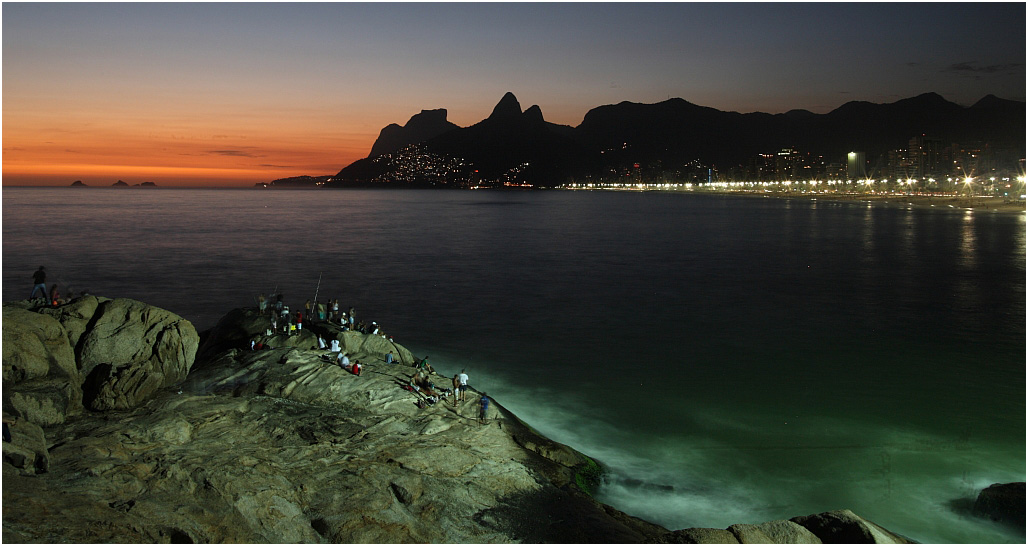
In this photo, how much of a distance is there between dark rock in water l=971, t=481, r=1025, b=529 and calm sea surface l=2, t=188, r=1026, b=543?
33 centimetres

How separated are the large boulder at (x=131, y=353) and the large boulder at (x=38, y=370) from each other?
0.47 meters

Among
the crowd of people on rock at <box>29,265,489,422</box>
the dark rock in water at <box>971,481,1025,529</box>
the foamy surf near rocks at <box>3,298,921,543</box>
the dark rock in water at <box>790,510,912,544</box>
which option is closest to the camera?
the foamy surf near rocks at <box>3,298,921,543</box>

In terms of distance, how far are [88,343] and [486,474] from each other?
37.0 ft

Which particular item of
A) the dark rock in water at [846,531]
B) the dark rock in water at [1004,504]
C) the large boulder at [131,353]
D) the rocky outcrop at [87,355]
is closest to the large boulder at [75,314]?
the rocky outcrop at [87,355]

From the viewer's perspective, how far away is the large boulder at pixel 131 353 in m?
15.8

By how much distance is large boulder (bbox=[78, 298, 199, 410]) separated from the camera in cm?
1584

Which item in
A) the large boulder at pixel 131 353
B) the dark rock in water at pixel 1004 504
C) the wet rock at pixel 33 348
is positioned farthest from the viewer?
the large boulder at pixel 131 353

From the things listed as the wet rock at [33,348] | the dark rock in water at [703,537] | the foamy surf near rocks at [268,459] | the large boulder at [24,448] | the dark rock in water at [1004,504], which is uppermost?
the wet rock at [33,348]

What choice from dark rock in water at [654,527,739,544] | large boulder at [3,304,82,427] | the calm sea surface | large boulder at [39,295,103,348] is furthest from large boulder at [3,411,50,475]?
the calm sea surface

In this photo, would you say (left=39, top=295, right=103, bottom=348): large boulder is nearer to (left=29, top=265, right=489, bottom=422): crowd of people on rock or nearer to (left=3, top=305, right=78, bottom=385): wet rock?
(left=3, top=305, right=78, bottom=385): wet rock

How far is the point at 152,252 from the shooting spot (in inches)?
2494

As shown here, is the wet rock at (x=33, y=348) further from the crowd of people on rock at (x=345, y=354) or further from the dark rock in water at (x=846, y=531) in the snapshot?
the dark rock in water at (x=846, y=531)

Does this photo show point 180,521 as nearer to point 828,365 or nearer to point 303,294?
point 828,365

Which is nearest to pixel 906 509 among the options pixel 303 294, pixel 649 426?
pixel 649 426
